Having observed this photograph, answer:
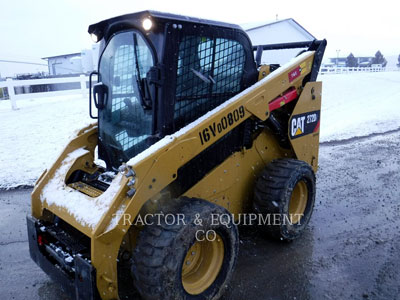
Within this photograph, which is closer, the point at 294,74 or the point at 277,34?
the point at 294,74

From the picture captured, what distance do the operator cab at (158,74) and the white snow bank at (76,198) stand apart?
44 centimetres

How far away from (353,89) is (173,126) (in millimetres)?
19623

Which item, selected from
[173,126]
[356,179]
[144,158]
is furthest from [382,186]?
[144,158]

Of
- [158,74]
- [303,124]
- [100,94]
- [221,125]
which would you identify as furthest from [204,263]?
[303,124]

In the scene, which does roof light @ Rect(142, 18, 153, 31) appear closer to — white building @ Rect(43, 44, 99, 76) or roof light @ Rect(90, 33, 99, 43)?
roof light @ Rect(90, 33, 99, 43)

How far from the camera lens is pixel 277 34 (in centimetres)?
2730

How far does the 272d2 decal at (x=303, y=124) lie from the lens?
13.3 ft

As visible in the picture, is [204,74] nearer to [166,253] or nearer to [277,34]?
[166,253]

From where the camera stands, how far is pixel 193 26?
9.58 feet

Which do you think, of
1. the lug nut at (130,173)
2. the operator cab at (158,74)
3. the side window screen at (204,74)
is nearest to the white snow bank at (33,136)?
the operator cab at (158,74)

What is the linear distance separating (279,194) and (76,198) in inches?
77.7

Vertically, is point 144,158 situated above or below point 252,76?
below

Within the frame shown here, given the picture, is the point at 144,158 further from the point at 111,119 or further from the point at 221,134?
the point at 111,119

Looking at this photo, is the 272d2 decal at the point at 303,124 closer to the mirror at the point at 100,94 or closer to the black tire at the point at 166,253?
the black tire at the point at 166,253
